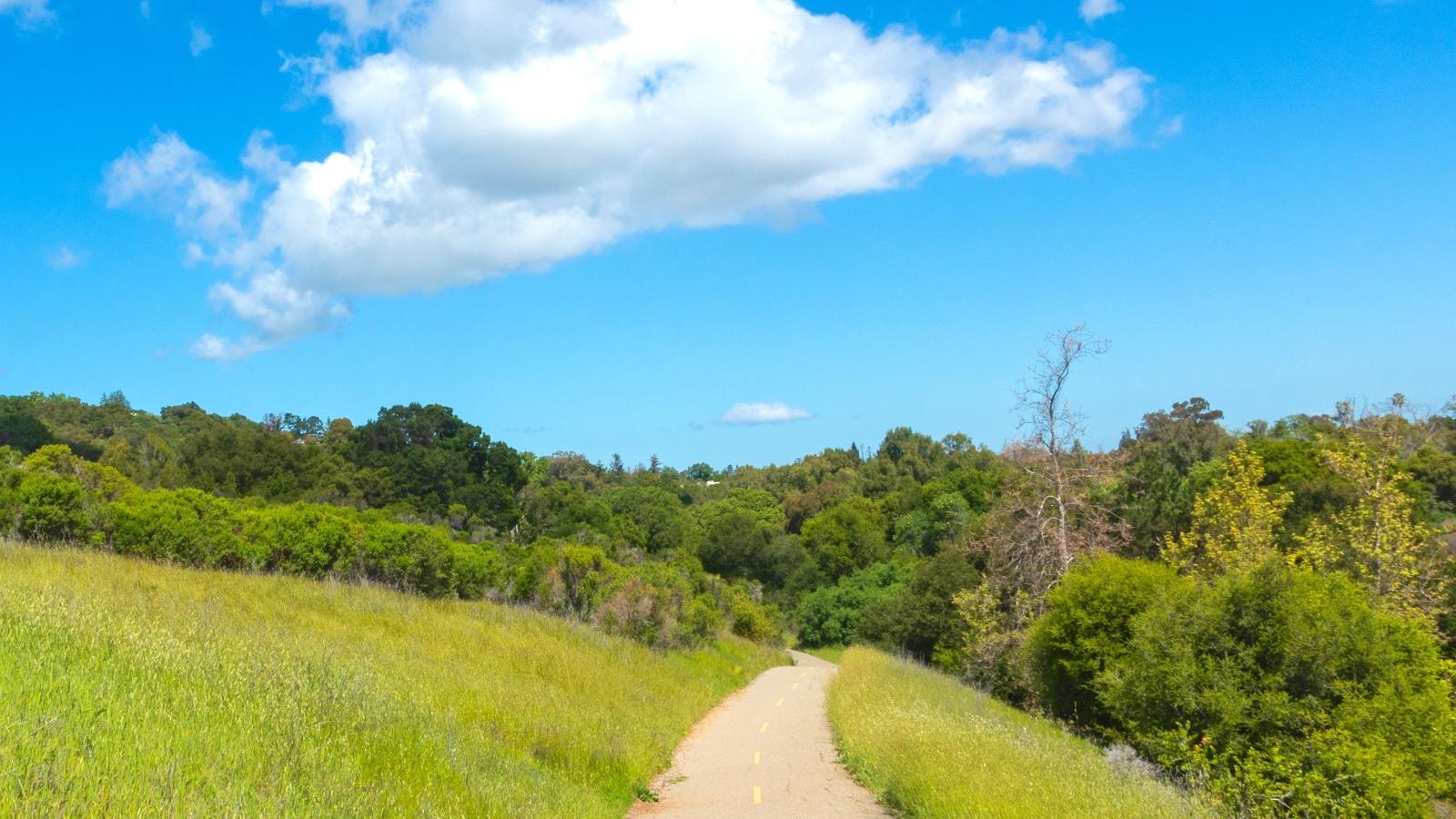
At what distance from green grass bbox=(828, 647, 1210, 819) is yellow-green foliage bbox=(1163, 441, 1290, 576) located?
10.5 meters

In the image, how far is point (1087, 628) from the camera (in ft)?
83.3

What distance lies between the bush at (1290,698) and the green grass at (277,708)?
10650mm

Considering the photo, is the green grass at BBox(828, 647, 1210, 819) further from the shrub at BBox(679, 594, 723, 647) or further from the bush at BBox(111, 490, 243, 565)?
the bush at BBox(111, 490, 243, 565)

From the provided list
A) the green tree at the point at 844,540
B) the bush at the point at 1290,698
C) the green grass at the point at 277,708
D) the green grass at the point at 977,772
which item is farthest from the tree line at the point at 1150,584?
the green tree at the point at 844,540

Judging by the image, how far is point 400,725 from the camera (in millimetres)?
10641

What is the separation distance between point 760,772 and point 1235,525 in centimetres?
1965

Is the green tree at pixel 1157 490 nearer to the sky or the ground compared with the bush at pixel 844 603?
nearer to the sky

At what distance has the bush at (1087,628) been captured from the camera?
24531 mm

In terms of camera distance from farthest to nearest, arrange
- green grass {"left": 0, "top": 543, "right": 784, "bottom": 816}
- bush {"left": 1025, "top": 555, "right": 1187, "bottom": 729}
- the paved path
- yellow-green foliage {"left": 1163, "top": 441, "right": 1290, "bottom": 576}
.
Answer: yellow-green foliage {"left": 1163, "top": 441, "right": 1290, "bottom": 576}, bush {"left": 1025, "top": 555, "right": 1187, "bottom": 729}, the paved path, green grass {"left": 0, "top": 543, "right": 784, "bottom": 816}

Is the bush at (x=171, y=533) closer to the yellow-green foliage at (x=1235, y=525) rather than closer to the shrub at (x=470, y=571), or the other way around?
the shrub at (x=470, y=571)

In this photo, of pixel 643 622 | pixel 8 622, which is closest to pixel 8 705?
pixel 8 622

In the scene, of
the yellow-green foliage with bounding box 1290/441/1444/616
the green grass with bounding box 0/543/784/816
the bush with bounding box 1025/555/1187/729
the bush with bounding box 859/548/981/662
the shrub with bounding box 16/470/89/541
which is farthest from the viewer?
the bush with bounding box 859/548/981/662

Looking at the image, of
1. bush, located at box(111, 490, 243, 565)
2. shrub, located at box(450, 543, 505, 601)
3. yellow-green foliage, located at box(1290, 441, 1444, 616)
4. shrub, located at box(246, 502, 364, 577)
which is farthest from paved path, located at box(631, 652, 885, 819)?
yellow-green foliage, located at box(1290, 441, 1444, 616)

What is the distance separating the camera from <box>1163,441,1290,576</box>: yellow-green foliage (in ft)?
90.8
